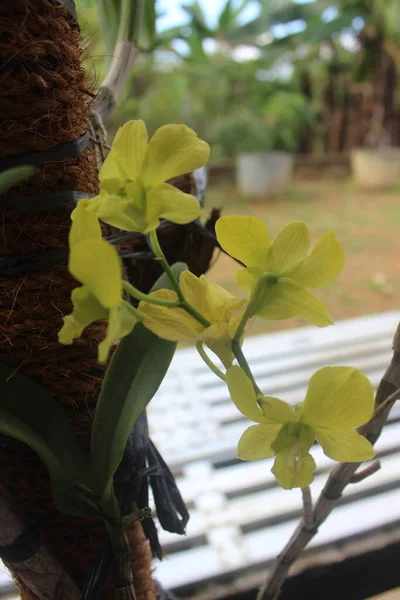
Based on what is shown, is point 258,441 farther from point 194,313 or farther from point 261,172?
point 261,172

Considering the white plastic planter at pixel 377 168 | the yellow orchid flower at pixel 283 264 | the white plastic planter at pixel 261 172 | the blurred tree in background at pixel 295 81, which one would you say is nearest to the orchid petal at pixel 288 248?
the yellow orchid flower at pixel 283 264

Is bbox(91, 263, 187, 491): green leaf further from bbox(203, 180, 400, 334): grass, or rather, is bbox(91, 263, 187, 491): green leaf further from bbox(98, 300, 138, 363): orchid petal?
bbox(203, 180, 400, 334): grass

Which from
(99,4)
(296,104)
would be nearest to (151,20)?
(99,4)

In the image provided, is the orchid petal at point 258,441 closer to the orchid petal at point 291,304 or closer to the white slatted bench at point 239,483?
the orchid petal at point 291,304

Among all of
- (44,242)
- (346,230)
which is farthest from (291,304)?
(346,230)

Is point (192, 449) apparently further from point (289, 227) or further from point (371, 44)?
point (371, 44)

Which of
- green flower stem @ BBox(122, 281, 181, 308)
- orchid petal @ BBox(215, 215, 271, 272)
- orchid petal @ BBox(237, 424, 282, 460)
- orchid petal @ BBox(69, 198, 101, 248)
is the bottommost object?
orchid petal @ BBox(237, 424, 282, 460)

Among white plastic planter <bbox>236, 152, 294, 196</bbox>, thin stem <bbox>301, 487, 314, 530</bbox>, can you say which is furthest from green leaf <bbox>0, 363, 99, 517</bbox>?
white plastic planter <bbox>236, 152, 294, 196</bbox>
